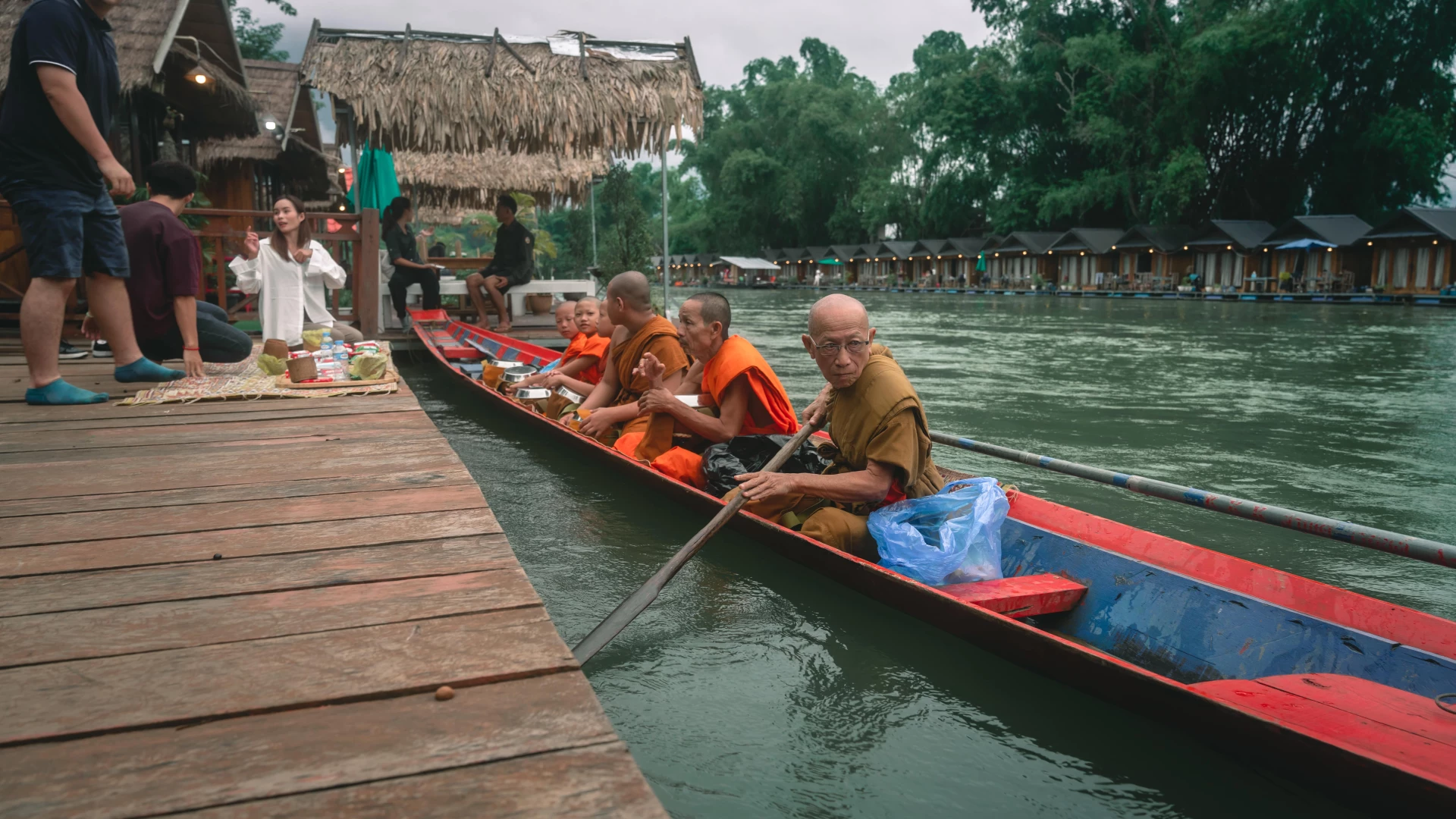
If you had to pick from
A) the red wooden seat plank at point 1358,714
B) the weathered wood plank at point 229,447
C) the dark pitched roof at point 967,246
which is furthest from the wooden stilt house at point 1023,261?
the red wooden seat plank at point 1358,714

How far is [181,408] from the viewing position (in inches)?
169

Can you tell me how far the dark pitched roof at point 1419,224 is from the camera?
89.0ft

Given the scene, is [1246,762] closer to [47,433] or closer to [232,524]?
[232,524]

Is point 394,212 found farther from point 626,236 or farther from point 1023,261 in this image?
point 1023,261

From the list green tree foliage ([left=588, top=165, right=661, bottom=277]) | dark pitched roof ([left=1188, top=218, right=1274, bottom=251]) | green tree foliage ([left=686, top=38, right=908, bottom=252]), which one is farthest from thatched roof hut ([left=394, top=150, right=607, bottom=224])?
green tree foliage ([left=686, top=38, right=908, bottom=252])

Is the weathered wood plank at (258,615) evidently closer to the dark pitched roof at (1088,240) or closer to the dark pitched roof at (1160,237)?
the dark pitched roof at (1160,237)

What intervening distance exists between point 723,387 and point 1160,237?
3788 cm

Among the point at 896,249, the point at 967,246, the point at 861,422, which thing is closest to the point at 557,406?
the point at 861,422

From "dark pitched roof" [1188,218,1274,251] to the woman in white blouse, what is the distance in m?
34.7

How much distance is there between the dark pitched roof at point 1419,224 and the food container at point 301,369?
31.4m

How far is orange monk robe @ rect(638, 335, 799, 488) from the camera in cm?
468

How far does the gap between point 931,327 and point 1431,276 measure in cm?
1809

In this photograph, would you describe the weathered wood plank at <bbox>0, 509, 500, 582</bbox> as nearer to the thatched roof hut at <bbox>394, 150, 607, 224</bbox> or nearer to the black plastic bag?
the black plastic bag

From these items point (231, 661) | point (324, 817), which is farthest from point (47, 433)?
point (324, 817)
